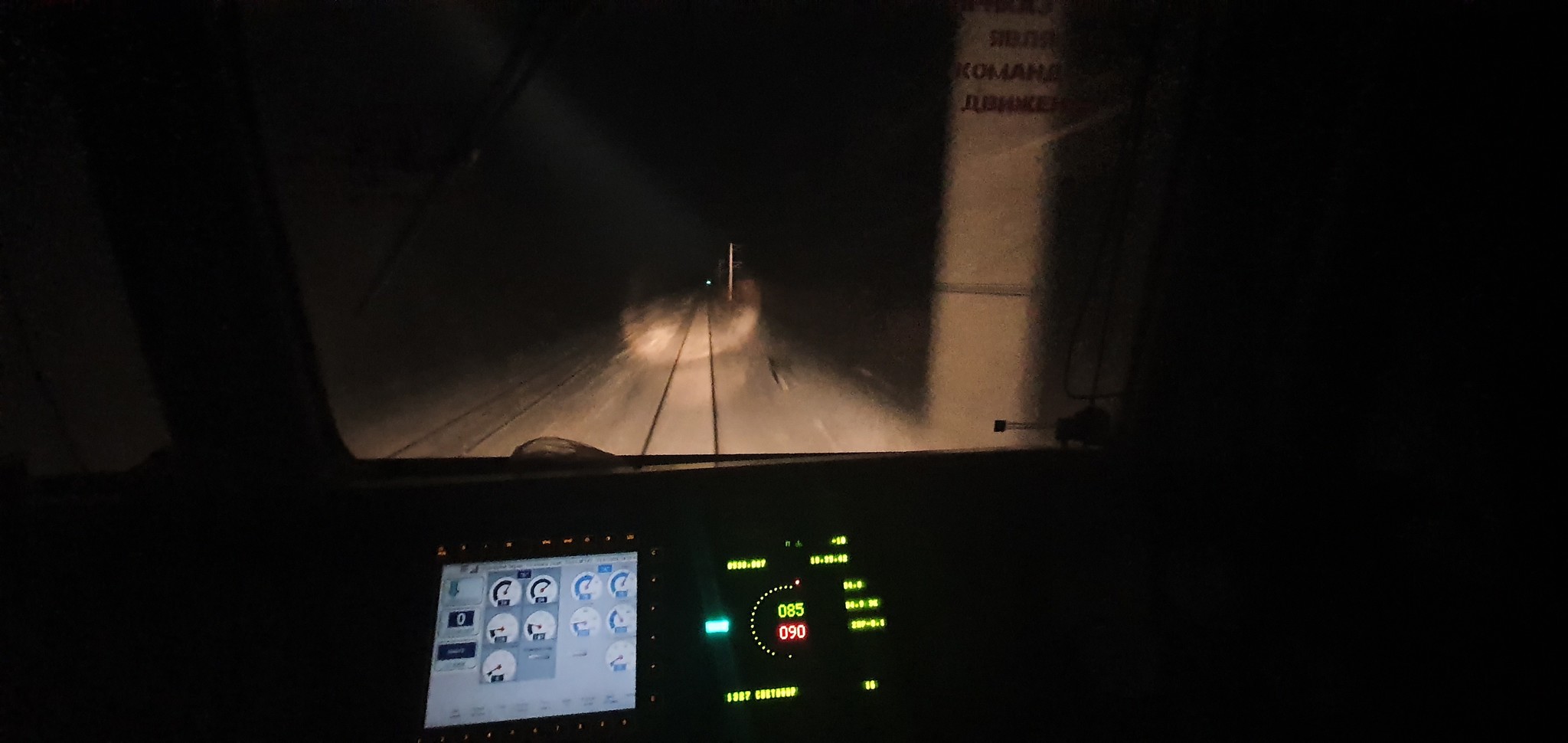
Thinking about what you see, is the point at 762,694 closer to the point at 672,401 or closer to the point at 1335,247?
the point at 672,401

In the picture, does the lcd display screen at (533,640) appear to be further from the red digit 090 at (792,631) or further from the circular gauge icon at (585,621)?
the red digit 090 at (792,631)

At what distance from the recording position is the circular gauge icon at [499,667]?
113 cm

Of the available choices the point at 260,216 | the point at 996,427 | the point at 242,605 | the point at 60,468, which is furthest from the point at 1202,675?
the point at 60,468

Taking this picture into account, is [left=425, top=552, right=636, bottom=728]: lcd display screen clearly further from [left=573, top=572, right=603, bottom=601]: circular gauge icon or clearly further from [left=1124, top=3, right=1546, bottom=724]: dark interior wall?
[left=1124, top=3, right=1546, bottom=724]: dark interior wall

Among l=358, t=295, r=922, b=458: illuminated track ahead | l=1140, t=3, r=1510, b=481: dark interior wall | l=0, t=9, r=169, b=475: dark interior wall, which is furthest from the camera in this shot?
l=358, t=295, r=922, b=458: illuminated track ahead

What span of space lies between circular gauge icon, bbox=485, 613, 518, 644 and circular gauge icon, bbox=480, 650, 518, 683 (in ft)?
0.06

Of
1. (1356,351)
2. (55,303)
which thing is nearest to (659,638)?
(55,303)

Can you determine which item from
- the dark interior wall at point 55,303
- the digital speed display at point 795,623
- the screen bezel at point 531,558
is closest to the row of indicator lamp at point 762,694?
the digital speed display at point 795,623

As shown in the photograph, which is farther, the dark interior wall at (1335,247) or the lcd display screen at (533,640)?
the dark interior wall at (1335,247)

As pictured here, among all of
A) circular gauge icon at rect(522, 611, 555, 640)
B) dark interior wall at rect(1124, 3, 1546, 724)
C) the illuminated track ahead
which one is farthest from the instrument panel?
dark interior wall at rect(1124, 3, 1546, 724)

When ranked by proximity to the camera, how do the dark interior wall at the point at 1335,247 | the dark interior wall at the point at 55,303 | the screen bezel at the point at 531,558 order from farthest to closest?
the dark interior wall at the point at 1335,247, the dark interior wall at the point at 55,303, the screen bezel at the point at 531,558

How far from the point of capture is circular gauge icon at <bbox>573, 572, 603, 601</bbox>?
118 cm

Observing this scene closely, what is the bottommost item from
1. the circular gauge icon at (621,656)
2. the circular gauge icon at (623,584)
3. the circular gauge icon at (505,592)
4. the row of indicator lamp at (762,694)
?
the row of indicator lamp at (762,694)

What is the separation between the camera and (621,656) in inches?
45.8
